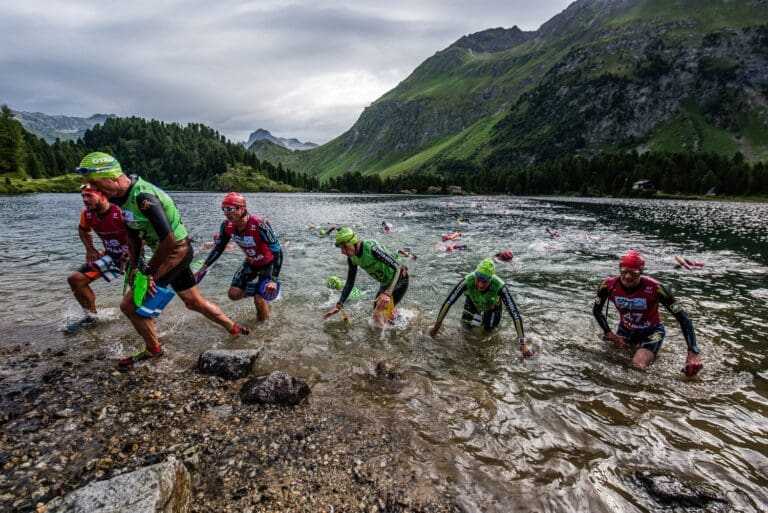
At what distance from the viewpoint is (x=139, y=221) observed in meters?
7.15

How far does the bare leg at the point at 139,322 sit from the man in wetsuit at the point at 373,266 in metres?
4.31

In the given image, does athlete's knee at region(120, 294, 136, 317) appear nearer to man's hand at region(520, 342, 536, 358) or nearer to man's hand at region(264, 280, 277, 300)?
man's hand at region(264, 280, 277, 300)

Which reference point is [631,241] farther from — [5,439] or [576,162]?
[576,162]

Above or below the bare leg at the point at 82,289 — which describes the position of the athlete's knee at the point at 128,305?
above

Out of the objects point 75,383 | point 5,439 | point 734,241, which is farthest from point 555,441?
point 734,241

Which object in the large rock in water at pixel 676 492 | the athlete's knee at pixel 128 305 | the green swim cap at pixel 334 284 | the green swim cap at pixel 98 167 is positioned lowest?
the green swim cap at pixel 334 284

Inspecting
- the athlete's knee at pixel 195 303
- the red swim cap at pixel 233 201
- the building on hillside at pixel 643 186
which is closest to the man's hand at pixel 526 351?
the athlete's knee at pixel 195 303

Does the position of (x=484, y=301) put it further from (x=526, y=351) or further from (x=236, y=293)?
(x=236, y=293)

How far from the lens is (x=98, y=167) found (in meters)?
6.48

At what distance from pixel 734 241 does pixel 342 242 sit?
129ft

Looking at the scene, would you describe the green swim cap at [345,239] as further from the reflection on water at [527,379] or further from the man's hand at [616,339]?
the man's hand at [616,339]

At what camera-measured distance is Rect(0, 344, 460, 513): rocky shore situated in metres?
4.65

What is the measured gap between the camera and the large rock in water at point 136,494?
3.66 m

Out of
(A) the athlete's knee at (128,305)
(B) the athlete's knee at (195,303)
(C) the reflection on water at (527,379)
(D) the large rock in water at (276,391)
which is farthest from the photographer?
(B) the athlete's knee at (195,303)
